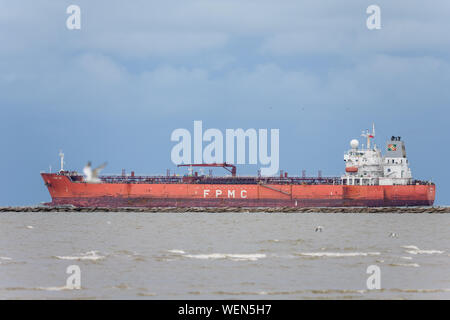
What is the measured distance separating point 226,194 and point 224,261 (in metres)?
42.9

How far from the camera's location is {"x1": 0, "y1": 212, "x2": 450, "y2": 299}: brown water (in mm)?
25750

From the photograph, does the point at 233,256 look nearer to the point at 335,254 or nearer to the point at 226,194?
the point at 335,254

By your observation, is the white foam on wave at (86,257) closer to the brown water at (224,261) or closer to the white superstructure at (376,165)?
the brown water at (224,261)

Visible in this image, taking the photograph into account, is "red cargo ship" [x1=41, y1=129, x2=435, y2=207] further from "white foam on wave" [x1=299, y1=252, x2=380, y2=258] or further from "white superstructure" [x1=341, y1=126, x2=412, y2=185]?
"white foam on wave" [x1=299, y1=252, x2=380, y2=258]

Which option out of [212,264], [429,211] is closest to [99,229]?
[212,264]

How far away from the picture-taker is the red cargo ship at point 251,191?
75.6m

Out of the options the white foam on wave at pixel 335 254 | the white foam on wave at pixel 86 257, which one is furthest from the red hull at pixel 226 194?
the white foam on wave at pixel 86 257

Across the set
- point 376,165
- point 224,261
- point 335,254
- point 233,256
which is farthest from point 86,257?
point 376,165

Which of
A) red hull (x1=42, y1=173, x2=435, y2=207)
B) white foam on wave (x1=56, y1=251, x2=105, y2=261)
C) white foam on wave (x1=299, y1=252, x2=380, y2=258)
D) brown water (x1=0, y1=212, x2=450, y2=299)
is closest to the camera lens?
brown water (x1=0, y1=212, x2=450, y2=299)

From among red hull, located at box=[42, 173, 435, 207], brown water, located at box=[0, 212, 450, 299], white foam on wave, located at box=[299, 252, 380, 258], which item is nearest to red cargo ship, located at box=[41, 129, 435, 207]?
red hull, located at box=[42, 173, 435, 207]

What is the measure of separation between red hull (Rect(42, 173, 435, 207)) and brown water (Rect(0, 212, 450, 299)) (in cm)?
1984

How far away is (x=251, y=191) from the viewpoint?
76250 millimetres

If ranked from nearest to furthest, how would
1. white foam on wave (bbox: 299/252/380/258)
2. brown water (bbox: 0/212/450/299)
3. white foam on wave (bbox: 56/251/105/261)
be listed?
brown water (bbox: 0/212/450/299) < white foam on wave (bbox: 56/251/105/261) < white foam on wave (bbox: 299/252/380/258)
